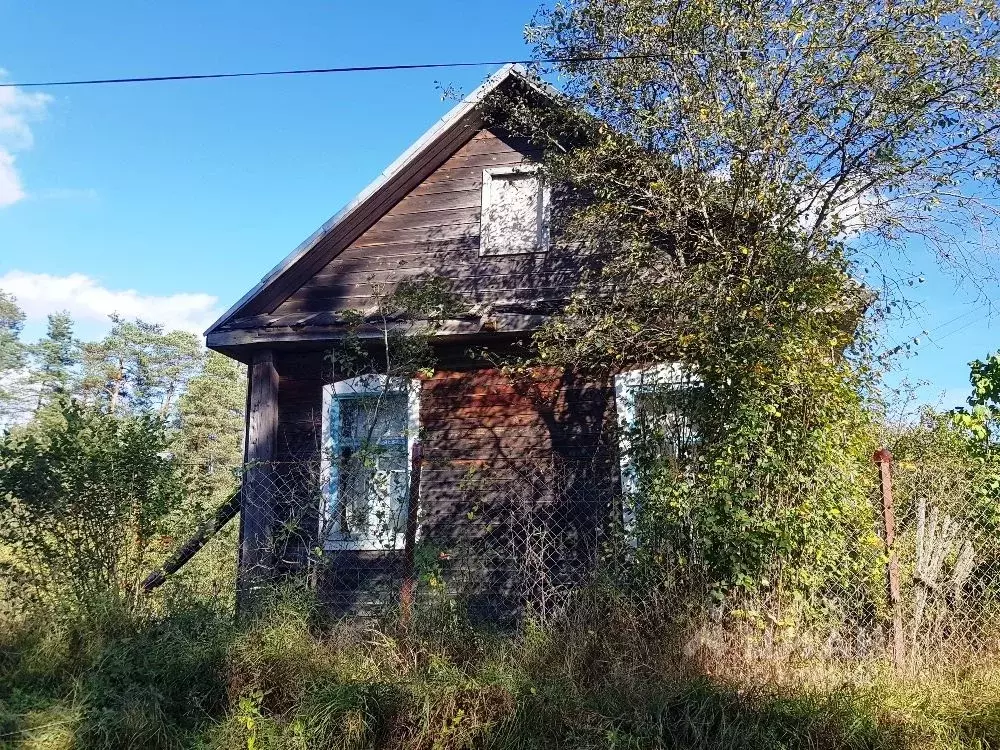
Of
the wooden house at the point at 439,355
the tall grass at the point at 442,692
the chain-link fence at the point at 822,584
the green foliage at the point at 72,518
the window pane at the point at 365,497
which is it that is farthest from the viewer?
the wooden house at the point at 439,355

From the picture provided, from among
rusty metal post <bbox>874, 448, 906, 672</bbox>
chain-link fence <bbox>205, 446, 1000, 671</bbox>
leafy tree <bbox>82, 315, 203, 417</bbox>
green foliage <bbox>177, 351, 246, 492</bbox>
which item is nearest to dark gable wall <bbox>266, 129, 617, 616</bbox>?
chain-link fence <bbox>205, 446, 1000, 671</bbox>

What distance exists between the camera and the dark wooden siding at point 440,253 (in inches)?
316

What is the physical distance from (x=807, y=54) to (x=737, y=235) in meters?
1.54

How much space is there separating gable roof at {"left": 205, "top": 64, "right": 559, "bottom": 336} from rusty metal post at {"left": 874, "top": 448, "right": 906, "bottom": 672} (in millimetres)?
5305

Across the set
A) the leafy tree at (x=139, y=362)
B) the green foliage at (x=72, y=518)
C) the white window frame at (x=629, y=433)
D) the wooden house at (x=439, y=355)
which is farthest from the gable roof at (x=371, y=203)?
the leafy tree at (x=139, y=362)

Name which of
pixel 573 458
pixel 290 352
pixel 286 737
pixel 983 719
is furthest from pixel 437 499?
pixel 983 719

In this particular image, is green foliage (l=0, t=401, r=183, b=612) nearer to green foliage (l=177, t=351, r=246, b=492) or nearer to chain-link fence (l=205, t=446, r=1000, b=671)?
chain-link fence (l=205, t=446, r=1000, b=671)

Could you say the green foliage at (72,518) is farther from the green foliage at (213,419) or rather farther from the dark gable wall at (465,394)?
the green foliage at (213,419)

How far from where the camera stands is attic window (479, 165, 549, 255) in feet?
26.8

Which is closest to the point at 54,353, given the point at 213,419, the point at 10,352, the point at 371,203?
the point at 10,352

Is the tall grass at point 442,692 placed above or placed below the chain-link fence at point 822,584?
below

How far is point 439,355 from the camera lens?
7.97 metres

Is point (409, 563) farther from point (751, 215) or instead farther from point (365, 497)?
point (751, 215)

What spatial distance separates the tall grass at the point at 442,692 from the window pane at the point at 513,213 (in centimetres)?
457
